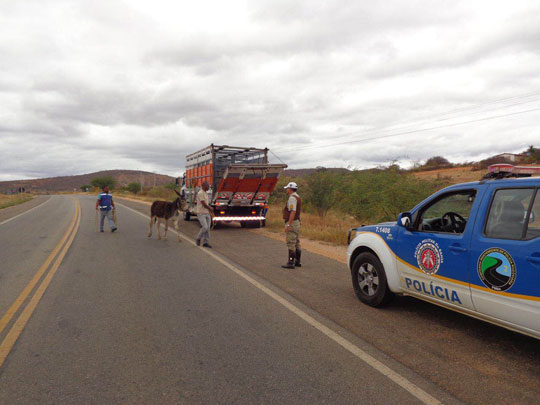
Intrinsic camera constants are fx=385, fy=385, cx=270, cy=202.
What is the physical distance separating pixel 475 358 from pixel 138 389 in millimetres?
3282

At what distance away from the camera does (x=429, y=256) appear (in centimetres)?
462

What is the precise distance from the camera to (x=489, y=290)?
152 inches

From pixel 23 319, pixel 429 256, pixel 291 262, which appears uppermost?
pixel 429 256

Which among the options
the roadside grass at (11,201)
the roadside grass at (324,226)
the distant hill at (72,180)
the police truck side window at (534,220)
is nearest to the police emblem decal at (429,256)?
the police truck side window at (534,220)

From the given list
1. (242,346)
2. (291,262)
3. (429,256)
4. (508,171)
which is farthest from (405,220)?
(291,262)

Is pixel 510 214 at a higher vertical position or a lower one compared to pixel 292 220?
higher

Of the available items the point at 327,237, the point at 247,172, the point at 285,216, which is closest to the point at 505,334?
the point at 285,216

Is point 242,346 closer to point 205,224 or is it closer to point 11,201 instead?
point 205,224

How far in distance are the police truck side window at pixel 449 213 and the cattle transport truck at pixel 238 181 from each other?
984 centimetres

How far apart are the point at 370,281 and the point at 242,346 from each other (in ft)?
7.61

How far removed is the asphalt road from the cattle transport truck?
773 cm

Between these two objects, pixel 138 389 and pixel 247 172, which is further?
pixel 247 172

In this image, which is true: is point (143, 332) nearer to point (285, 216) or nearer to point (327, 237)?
point (285, 216)

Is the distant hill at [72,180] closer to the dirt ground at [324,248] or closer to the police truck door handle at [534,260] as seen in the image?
the dirt ground at [324,248]
